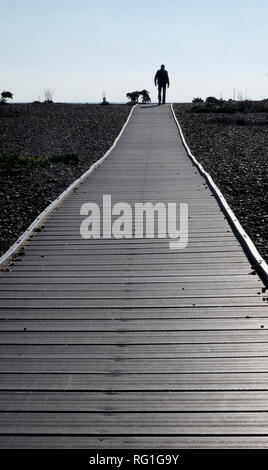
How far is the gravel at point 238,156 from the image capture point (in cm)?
1346

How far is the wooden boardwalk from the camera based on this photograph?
17.4 ft

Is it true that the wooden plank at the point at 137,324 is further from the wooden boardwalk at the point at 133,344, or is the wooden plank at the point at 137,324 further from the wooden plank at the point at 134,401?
the wooden plank at the point at 134,401

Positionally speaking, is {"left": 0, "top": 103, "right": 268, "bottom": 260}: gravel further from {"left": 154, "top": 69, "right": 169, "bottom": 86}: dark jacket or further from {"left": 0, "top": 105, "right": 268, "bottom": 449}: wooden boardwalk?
{"left": 154, "top": 69, "right": 169, "bottom": 86}: dark jacket

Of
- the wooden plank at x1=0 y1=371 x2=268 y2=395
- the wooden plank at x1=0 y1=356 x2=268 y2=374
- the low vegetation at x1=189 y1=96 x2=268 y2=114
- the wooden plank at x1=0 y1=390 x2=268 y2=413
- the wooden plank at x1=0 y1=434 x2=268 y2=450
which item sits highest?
the low vegetation at x1=189 y1=96 x2=268 y2=114

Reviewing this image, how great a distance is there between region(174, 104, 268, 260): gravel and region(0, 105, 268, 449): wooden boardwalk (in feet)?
6.09

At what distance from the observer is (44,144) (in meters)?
28.7

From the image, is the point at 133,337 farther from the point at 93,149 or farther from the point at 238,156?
the point at 93,149

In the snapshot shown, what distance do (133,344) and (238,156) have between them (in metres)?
17.2

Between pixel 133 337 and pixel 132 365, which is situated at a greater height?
pixel 133 337

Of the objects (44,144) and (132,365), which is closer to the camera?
(132,365)

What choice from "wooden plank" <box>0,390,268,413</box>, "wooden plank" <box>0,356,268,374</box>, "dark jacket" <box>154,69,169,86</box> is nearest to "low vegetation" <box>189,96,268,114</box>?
"dark jacket" <box>154,69,169,86</box>

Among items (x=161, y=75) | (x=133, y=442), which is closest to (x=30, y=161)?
(x=133, y=442)

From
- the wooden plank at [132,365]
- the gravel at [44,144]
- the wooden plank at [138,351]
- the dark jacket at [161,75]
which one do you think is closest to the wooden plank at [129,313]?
the wooden plank at [138,351]

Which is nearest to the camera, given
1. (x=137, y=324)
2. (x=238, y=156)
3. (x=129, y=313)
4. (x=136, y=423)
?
(x=136, y=423)
